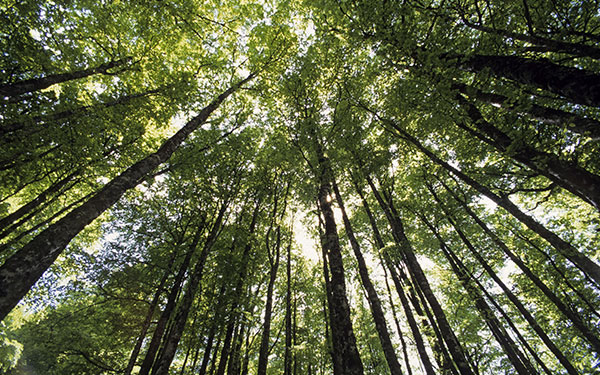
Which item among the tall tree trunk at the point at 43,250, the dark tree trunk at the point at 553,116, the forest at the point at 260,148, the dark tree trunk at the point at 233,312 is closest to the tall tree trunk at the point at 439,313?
the forest at the point at 260,148

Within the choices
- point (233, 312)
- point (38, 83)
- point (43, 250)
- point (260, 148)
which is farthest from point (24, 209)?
point (260, 148)

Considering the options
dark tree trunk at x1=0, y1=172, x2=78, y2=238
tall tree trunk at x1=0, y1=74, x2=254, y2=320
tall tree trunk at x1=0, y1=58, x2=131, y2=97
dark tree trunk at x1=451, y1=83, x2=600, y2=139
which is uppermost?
tall tree trunk at x1=0, y1=58, x2=131, y2=97

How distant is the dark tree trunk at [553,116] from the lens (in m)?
4.40

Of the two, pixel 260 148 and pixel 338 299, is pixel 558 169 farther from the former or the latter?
pixel 260 148

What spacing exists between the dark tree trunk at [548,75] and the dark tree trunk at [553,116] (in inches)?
18.5

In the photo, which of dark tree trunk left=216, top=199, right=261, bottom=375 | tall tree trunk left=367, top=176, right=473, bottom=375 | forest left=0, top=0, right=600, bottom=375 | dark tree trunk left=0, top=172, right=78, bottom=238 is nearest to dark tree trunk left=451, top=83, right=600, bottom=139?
forest left=0, top=0, right=600, bottom=375

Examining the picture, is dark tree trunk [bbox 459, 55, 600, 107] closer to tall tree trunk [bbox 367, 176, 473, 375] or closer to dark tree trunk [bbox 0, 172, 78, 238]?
tall tree trunk [bbox 367, 176, 473, 375]

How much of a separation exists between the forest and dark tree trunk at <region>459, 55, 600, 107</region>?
33mm

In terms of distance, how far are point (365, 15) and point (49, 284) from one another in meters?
16.1

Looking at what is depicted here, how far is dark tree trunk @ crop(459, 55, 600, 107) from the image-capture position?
12.9ft

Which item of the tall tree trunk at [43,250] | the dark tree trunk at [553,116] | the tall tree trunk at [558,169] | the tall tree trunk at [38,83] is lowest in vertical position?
the tall tree trunk at [43,250]

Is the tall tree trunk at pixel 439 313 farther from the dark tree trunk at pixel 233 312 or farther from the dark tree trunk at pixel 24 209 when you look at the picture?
the dark tree trunk at pixel 24 209

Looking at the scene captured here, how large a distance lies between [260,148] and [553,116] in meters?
13.8

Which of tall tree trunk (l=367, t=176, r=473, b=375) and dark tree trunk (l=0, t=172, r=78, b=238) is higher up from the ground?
dark tree trunk (l=0, t=172, r=78, b=238)
